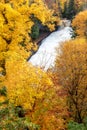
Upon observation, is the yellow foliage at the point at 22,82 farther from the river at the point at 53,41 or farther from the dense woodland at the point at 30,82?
the river at the point at 53,41

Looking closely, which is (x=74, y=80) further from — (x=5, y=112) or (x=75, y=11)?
(x=75, y=11)

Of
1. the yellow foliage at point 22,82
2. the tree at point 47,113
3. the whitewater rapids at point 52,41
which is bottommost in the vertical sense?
the whitewater rapids at point 52,41

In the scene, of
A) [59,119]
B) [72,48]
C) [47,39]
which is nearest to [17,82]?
[59,119]

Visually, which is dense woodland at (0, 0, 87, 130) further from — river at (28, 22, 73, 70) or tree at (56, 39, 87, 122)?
river at (28, 22, 73, 70)

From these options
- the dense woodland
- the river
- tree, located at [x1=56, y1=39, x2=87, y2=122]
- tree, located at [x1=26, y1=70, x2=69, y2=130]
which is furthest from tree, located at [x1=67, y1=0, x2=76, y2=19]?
tree, located at [x1=26, y1=70, x2=69, y2=130]

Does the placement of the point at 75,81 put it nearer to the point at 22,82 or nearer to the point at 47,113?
the point at 47,113

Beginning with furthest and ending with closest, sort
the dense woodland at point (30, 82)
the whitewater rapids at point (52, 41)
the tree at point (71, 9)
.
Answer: the tree at point (71, 9) < the whitewater rapids at point (52, 41) < the dense woodland at point (30, 82)

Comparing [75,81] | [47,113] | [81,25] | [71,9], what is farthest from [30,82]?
[71,9]

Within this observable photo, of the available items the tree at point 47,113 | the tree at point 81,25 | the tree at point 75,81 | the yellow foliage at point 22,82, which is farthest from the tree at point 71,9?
the yellow foliage at point 22,82

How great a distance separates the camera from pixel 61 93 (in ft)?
106

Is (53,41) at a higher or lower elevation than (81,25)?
lower

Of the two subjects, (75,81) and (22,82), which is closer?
(22,82)

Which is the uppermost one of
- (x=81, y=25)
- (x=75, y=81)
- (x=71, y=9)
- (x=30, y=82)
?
(x=30, y=82)

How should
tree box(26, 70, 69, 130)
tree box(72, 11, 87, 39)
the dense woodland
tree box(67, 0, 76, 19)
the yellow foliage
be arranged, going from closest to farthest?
the dense woodland → the yellow foliage → tree box(26, 70, 69, 130) → tree box(72, 11, 87, 39) → tree box(67, 0, 76, 19)
